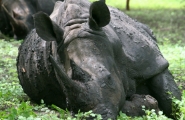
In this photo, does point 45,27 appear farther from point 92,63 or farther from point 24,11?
point 24,11

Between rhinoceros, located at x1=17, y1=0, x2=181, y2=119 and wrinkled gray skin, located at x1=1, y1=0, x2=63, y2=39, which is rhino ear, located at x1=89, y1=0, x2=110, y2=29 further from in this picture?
wrinkled gray skin, located at x1=1, y1=0, x2=63, y2=39

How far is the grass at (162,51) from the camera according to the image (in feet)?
15.4

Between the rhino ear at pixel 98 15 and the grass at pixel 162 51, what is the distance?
0.92 metres

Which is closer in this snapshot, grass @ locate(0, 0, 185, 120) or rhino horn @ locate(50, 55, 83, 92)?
rhino horn @ locate(50, 55, 83, 92)

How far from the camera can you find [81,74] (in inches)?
176

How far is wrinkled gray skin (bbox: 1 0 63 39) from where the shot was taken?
41.0 ft

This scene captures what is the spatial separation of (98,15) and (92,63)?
0.54m

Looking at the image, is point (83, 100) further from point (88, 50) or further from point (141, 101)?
point (141, 101)

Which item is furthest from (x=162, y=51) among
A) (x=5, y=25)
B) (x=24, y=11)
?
(x=5, y=25)

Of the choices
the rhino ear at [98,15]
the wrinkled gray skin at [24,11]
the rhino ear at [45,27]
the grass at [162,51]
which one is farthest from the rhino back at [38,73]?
the wrinkled gray skin at [24,11]

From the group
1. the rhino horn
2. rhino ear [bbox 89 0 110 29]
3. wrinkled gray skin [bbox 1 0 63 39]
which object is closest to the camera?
the rhino horn

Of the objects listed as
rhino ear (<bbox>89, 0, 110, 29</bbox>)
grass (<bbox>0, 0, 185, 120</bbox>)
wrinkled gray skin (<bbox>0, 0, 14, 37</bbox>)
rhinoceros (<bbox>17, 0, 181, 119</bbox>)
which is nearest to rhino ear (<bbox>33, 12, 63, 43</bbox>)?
rhinoceros (<bbox>17, 0, 181, 119</bbox>)

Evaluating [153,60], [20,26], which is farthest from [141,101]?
[20,26]

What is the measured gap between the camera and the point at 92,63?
4.52m
